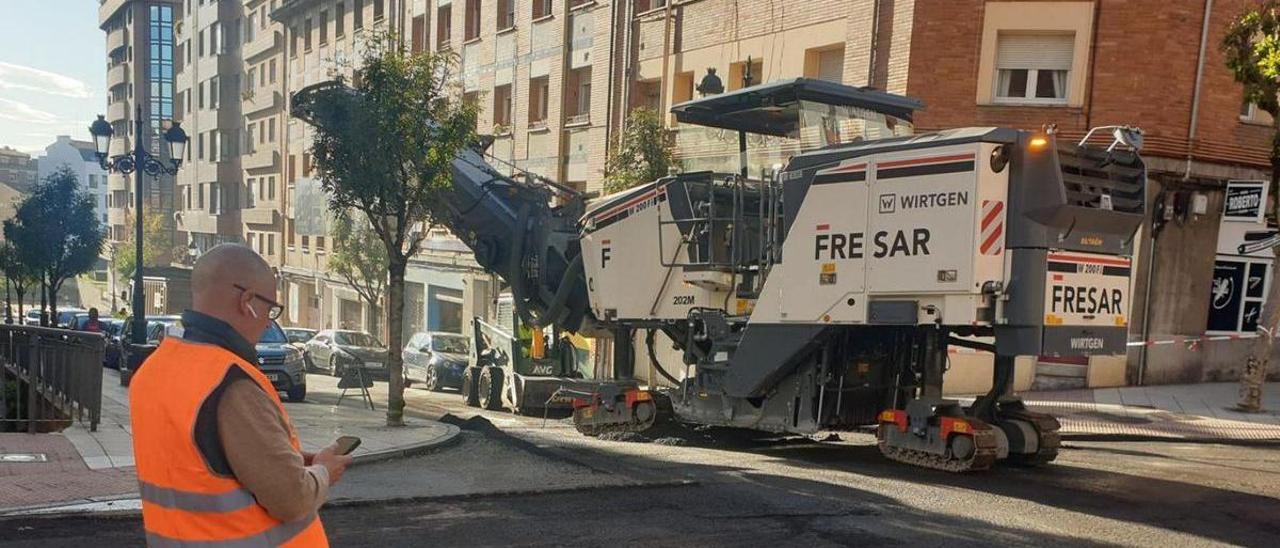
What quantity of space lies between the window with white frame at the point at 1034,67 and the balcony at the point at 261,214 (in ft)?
114

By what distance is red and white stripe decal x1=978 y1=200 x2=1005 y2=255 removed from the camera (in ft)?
25.8

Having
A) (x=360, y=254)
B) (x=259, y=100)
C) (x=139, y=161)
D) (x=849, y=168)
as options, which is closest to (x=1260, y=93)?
(x=849, y=168)

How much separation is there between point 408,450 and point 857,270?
449 cm

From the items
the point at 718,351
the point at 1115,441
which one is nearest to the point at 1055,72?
the point at 1115,441

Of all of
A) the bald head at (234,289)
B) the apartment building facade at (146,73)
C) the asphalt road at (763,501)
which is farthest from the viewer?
the apartment building facade at (146,73)

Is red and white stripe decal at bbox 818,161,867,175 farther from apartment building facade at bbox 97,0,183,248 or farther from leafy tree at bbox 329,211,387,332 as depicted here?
apartment building facade at bbox 97,0,183,248

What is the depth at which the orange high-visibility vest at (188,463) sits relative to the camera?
2451 mm

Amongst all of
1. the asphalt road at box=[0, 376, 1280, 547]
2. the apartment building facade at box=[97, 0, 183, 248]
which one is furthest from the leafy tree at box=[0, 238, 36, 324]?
the apartment building facade at box=[97, 0, 183, 248]

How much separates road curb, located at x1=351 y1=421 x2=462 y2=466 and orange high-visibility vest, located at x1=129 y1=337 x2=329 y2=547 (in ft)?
20.7

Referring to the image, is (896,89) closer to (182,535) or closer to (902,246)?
(902,246)

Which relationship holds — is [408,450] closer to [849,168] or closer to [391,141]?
[391,141]

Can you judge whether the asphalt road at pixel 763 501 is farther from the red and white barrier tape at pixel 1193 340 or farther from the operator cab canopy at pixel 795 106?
the red and white barrier tape at pixel 1193 340

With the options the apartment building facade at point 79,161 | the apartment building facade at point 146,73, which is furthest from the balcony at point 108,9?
the apartment building facade at point 79,161

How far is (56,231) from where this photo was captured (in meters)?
23.3
